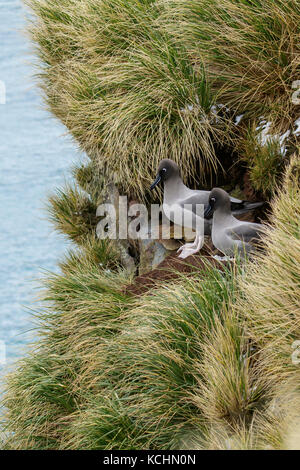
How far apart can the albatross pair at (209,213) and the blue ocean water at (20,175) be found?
5.02 meters

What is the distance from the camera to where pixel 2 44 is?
22.1 m

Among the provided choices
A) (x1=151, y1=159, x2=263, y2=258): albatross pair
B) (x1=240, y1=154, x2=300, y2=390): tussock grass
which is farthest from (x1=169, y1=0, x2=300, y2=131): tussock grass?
(x1=240, y1=154, x2=300, y2=390): tussock grass

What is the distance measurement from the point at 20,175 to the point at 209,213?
1327 centimetres

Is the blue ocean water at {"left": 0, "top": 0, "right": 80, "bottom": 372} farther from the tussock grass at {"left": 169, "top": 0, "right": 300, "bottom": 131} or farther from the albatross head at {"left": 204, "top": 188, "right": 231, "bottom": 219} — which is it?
the albatross head at {"left": 204, "top": 188, "right": 231, "bottom": 219}

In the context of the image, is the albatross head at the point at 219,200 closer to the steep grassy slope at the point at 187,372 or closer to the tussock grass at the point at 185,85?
the steep grassy slope at the point at 187,372

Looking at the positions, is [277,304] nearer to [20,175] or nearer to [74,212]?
[74,212]

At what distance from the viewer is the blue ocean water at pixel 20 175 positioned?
13.5 meters

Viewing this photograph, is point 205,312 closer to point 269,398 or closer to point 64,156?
point 269,398

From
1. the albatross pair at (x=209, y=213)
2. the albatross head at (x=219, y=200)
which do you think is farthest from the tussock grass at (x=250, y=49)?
the albatross head at (x=219, y=200)

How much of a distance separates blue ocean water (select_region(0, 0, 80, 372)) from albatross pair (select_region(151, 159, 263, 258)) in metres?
5.02

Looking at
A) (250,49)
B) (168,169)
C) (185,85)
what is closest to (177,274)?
(168,169)

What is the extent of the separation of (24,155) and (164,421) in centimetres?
1515

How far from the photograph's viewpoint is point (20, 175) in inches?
695
